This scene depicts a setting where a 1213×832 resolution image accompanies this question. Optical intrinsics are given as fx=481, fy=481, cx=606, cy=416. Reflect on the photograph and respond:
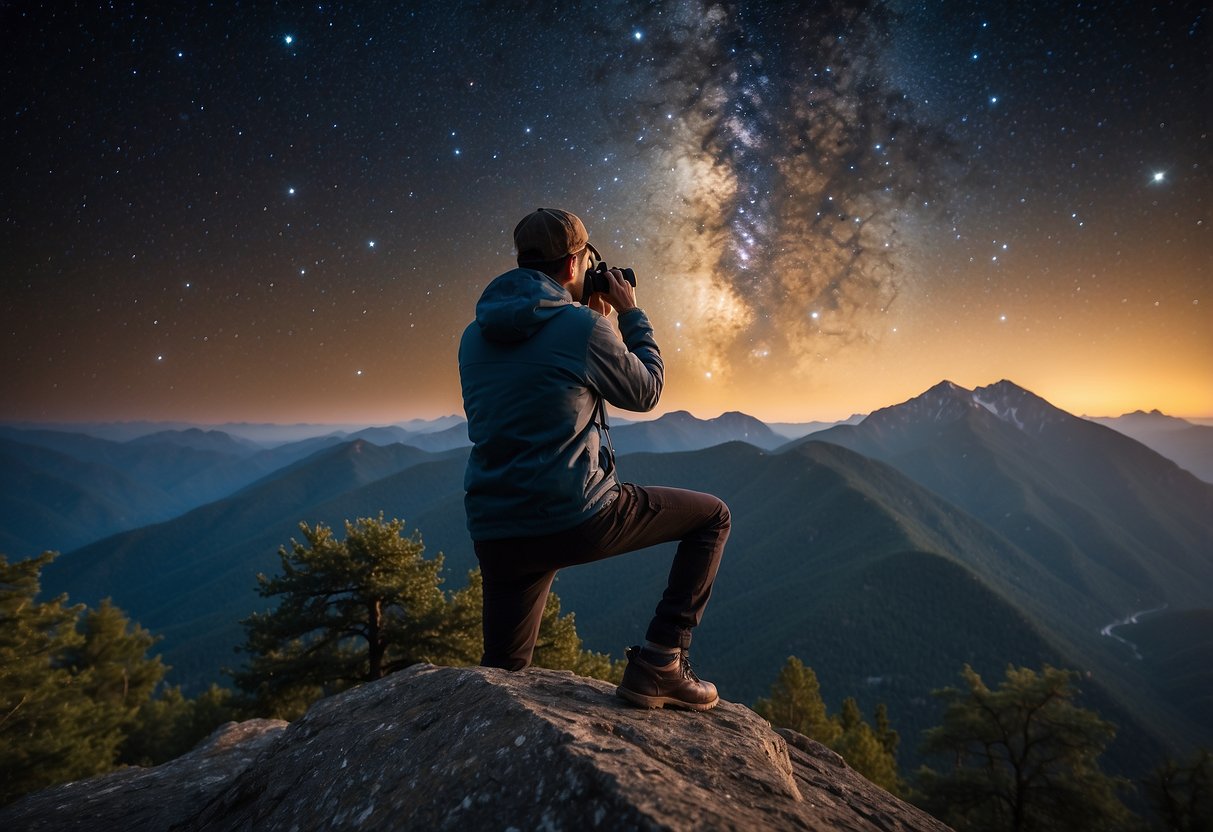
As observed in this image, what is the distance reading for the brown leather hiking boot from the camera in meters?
3.14

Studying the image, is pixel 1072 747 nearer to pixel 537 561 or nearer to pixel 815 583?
pixel 537 561

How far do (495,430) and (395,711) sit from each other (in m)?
2.22

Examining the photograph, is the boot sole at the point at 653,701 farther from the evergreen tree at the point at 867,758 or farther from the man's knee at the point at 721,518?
the evergreen tree at the point at 867,758

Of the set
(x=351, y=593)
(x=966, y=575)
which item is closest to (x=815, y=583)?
(x=966, y=575)

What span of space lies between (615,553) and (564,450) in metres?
0.84

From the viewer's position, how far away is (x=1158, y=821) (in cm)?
1972

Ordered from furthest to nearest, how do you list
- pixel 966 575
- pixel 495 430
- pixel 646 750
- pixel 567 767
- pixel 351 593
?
1. pixel 966 575
2. pixel 351 593
3. pixel 495 430
4. pixel 646 750
5. pixel 567 767

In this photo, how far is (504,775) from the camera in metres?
2.10

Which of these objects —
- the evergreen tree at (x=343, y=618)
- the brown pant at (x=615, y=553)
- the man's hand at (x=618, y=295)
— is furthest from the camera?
the evergreen tree at (x=343, y=618)

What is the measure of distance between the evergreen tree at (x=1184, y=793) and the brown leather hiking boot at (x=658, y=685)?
2686 centimetres

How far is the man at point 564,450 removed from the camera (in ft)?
8.98

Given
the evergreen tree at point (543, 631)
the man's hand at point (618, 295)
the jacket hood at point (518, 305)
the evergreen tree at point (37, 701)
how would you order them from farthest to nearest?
the evergreen tree at point (543, 631) < the evergreen tree at point (37, 701) < the man's hand at point (618, 295) < the jacket hood at point (518, 305)

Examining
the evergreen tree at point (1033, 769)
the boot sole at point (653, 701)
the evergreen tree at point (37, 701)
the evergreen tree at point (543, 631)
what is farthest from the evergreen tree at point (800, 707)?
the boot sole at point (653, 701)

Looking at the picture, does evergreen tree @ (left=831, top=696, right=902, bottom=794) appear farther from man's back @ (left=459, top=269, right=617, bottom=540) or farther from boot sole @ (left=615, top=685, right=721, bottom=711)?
man's back @ (left=459, top=269, right=617, bottom=540)
